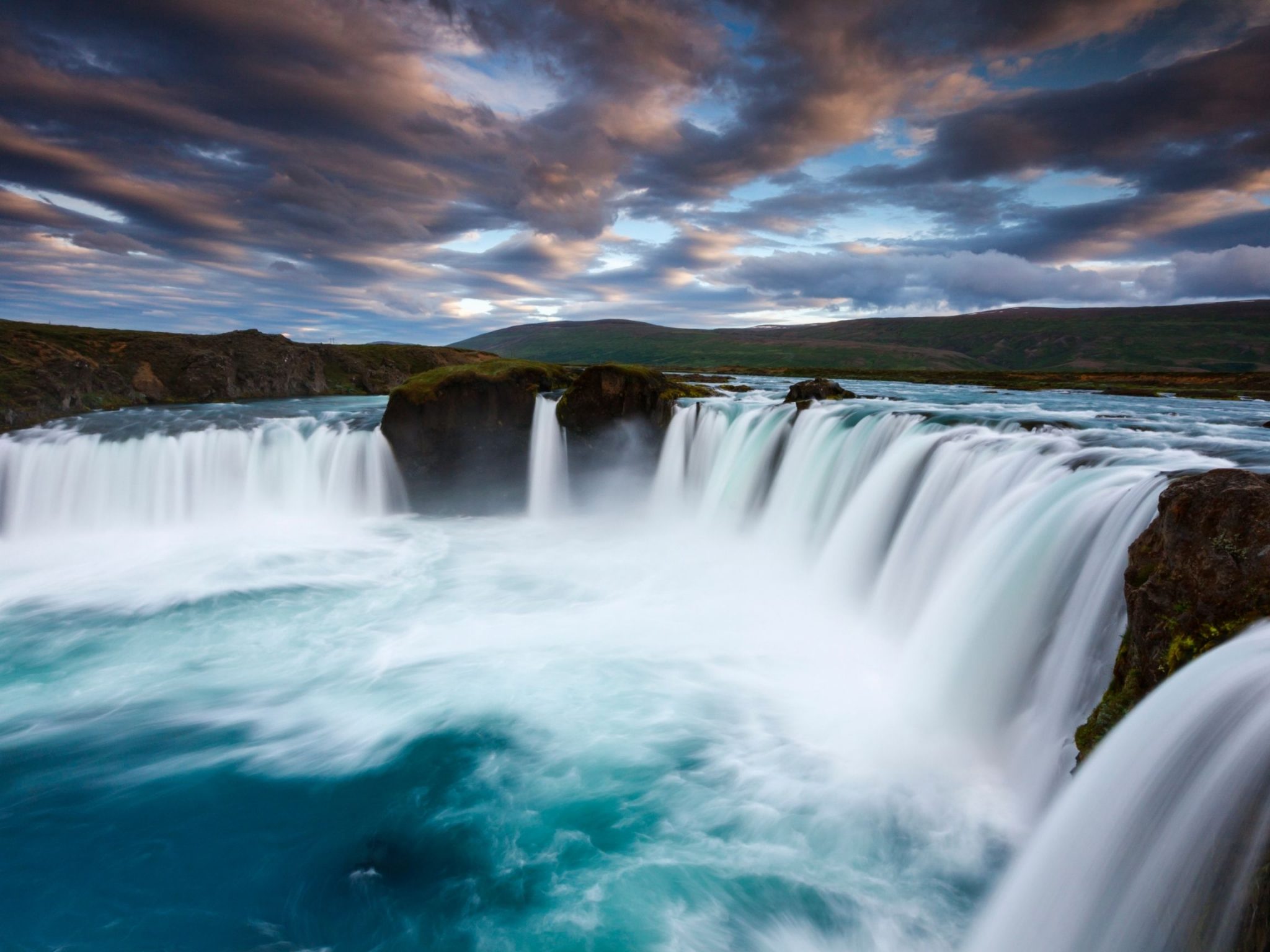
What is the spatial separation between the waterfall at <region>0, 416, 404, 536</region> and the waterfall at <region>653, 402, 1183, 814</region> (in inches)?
553

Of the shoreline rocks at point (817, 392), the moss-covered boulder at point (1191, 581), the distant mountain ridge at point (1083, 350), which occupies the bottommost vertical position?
the moss-covered boulder at point (1191, 581)

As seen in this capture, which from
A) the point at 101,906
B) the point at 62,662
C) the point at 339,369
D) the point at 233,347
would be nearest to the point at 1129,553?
the point at 101,906

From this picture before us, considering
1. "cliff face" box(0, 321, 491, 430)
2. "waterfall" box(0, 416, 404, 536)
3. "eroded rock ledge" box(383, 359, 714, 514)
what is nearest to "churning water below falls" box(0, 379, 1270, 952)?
"waterfall" box(0, 416, 404, 536)

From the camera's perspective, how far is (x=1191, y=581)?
500cm

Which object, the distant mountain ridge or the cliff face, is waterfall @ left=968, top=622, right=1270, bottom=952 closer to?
the cliff face

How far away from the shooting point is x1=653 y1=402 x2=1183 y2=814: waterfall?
6906 mm

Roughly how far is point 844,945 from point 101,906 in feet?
23.1

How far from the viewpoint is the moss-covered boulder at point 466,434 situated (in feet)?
69.9

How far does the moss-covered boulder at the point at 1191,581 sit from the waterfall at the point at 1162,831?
26cm

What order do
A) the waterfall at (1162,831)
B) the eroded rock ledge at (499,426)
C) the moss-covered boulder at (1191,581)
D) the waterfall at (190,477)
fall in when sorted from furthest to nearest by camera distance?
1. the eroded rock ledge at (499,426)
2. the waterfall at (190,477)
3. the moss-covered boulder at (1191,581)
4. the waterfall at (1162,831)

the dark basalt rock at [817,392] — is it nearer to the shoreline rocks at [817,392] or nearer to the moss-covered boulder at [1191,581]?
the shoreline rocks at [817,392]

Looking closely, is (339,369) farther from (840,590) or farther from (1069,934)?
(1069,934)

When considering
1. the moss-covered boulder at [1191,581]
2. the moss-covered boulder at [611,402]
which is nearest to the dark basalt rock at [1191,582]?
the moss-covered boulder at [1191,581]

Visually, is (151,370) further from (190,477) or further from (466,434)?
(466,434)
